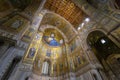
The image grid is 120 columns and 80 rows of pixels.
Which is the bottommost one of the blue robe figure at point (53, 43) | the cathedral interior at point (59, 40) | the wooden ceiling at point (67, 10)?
the cathedral interior at point (59, 40)

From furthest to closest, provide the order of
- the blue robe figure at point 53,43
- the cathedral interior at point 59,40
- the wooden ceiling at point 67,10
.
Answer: the blue robe figure at point 53,43, the wooden ceiling at point 67,10, the cathedral interior at point 59,40

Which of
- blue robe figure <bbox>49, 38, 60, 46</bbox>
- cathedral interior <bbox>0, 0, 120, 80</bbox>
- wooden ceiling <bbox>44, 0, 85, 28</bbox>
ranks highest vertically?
wooden ceiling <bbox>44, 0, 85, 28</bbox>

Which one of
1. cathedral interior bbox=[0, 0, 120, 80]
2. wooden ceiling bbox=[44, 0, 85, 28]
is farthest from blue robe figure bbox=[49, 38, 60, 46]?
wooden ceiling bbox=[44, 0, 85, 28]

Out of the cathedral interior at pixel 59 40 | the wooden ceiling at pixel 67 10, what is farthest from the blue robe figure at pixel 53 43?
the wooden ceiling at pixel 67 10

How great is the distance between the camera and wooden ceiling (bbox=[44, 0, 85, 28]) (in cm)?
1368

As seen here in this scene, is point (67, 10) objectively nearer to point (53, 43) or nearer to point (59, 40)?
point (59, 40)

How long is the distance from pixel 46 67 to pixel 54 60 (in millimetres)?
1622

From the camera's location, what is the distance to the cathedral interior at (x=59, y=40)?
5.80 m

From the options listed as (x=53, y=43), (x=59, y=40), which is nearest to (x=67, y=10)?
(x=59, y=40)

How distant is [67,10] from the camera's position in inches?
574

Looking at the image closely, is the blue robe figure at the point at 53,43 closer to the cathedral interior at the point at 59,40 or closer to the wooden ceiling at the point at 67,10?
the cathedral interior at the point at 59,40

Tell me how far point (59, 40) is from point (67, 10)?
570 centimetres

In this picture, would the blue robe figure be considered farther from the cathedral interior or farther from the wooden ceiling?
the wooden ceiling

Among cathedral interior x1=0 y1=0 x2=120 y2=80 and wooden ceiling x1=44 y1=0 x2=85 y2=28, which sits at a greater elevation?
wooden ceiling x1=44 y1=0 x2=85 y2=28
